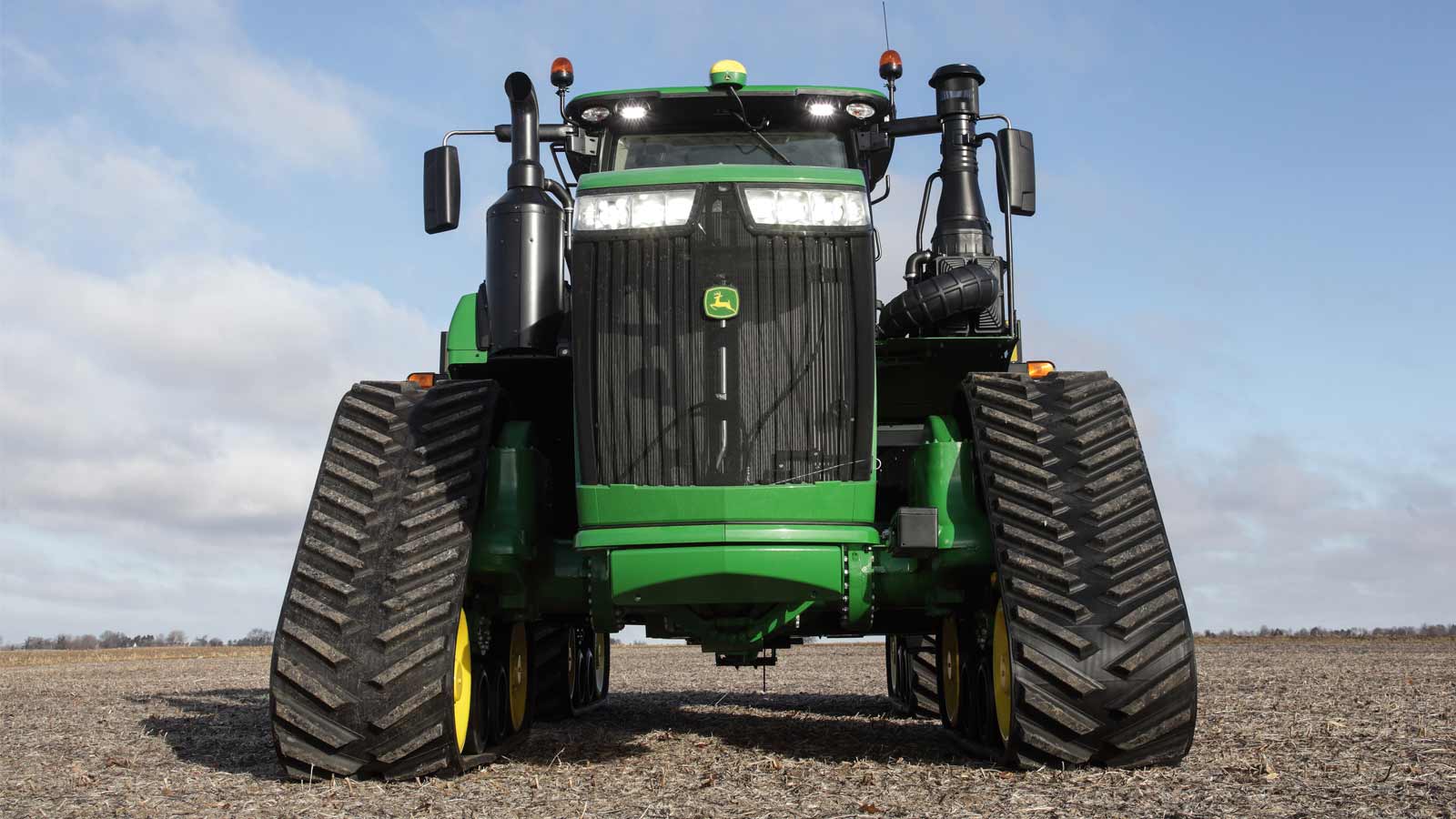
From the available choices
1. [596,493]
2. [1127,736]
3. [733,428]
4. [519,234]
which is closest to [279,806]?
[596,493]

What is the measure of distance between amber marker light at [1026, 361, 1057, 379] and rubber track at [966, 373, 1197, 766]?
73 cm

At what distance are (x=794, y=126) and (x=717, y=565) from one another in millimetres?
3236

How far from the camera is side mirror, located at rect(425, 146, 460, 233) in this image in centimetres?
752

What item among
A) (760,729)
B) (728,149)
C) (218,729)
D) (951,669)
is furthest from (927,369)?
(218,729)

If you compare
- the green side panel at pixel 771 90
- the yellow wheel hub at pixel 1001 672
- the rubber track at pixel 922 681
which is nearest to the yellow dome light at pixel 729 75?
the green side panel at pixel 771 90

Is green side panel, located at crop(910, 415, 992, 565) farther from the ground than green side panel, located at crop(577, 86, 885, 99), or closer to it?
closer to it

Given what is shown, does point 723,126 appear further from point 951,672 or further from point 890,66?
point 951,672

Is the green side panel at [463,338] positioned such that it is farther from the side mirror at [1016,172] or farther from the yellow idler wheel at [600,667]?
the yellow idler wheel at [600,667]

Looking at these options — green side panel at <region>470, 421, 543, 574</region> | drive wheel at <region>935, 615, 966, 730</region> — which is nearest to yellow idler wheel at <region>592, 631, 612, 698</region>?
drive wheel at <region>935, 615, 966, 730</region>

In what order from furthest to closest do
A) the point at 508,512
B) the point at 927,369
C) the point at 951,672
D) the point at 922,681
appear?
the point at 922,681
the point at 951,672
the point at 927,369
the point at 508,512

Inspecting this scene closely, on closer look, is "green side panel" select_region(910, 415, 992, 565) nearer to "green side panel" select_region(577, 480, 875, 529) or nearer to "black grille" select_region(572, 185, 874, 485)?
"green side panel" select_region(577, 480, 875, 529)

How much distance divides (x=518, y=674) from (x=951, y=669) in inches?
106

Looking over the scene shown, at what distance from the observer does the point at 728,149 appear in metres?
8.14

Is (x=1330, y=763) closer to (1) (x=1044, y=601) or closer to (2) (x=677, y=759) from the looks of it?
(1) (x=1044, y=601)
